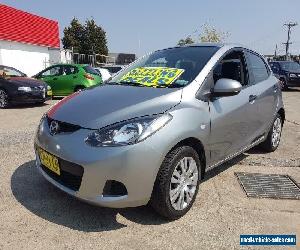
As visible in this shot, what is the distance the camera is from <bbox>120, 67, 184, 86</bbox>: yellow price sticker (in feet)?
12.4

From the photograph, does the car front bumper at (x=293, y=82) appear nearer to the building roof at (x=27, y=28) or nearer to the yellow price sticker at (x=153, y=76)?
the yellow price sticker at (x=153, y=76)

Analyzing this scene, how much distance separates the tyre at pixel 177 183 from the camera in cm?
312

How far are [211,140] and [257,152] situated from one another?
2.26 metres

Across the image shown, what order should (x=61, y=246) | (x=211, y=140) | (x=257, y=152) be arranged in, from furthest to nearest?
(x=257, y=152) < (x=211, y=140) < (x=61, y=246)

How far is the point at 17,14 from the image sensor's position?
23859 millimetres

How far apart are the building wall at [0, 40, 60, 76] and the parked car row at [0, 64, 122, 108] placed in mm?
9237

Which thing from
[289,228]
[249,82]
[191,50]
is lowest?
[289,228]

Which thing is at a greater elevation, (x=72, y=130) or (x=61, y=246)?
(x=72, y=130)

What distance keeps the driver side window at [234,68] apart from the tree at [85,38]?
53714mm

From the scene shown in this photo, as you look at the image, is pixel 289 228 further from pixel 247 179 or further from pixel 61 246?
pixel 61 246

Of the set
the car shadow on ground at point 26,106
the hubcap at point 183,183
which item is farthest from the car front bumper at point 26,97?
the hubcap at point 183,183

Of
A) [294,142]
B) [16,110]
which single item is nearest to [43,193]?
[294,142]

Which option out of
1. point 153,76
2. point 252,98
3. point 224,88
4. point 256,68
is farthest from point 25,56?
point 224,88

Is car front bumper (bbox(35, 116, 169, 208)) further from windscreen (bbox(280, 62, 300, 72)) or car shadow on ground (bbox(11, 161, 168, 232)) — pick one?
windscreen (bbox(280, 62, 300, 72))
